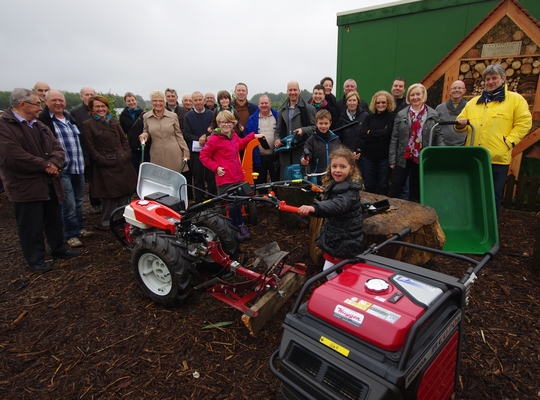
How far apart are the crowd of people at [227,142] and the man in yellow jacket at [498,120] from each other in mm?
12

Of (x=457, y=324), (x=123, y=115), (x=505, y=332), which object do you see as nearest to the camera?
(x=457, y=324)

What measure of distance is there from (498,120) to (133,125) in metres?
5.44

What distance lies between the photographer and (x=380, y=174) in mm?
4891

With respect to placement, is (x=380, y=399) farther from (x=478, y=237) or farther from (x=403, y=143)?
(x=403, y=143)

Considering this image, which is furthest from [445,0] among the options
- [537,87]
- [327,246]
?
[327,246]

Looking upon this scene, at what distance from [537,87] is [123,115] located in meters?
7.15

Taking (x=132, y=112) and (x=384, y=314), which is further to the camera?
(x=132, y=112)

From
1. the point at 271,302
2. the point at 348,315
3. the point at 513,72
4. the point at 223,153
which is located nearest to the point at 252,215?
the point at 223,153

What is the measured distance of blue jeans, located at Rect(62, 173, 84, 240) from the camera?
4.23 meters

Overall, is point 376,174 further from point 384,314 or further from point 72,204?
point 72,204

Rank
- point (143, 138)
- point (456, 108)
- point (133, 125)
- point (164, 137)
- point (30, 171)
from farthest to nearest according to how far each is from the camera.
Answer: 1. point (133, 125)
2. point (164, 137)
3. point (143, 138)
4. point (456, 108)
5. point (30, 171)

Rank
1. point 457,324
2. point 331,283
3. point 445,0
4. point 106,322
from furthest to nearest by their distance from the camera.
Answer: point 445,0, point 106,322, point 331,283, point 457,324

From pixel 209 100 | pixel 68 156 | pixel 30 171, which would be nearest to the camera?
pixel 30 171

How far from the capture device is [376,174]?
16.3 feet
